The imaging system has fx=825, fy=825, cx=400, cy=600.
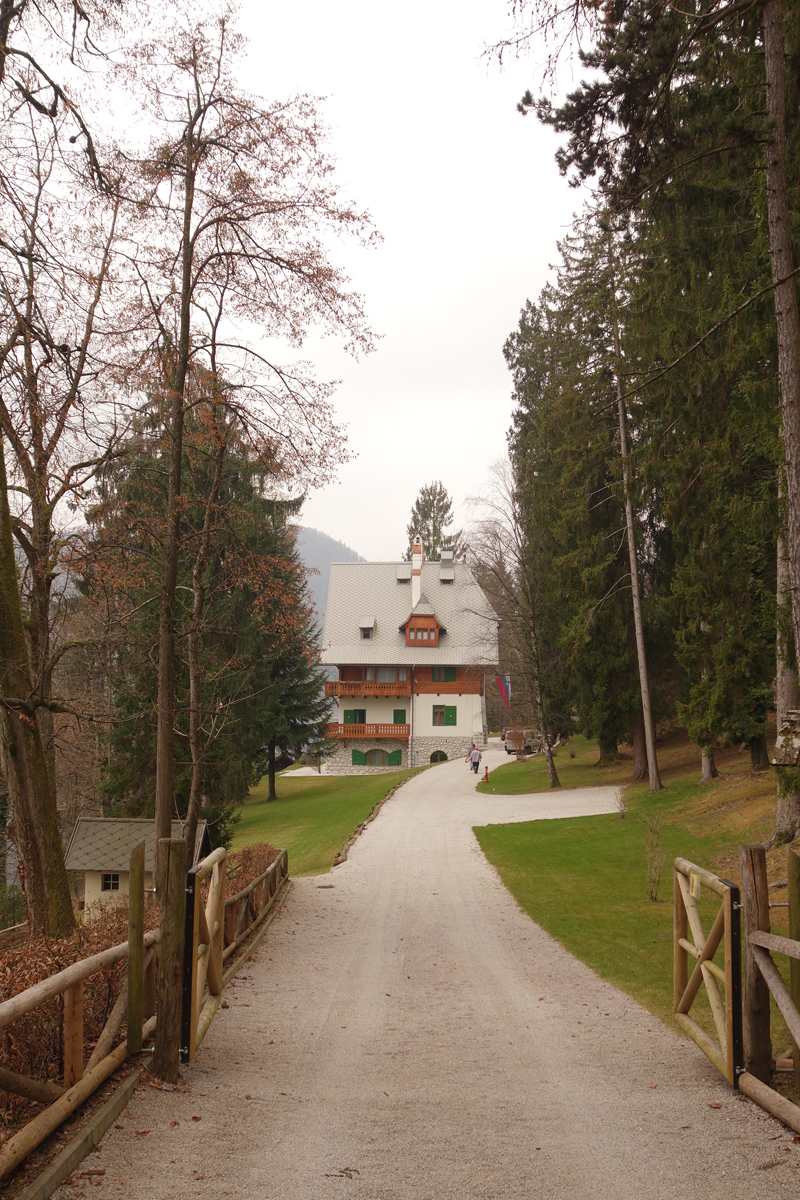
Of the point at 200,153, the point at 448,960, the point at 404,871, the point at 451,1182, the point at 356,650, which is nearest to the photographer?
the point at 451,1182

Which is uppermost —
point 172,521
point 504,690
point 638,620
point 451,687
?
point 172,521

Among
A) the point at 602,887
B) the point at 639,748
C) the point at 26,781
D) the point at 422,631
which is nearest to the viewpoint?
the point at 26,781

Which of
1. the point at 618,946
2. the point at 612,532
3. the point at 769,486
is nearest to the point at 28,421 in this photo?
the point at 618,946

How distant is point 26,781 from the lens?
8344 mm

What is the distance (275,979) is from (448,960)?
2080 millimetres

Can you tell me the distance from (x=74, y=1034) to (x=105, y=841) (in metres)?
13.1

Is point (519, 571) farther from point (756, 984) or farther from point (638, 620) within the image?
point (756, 984)

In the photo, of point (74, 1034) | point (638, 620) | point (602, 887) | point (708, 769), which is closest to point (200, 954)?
point (74, 1034)

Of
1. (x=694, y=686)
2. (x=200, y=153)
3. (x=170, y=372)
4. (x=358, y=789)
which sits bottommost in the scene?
(x=358, y=789)

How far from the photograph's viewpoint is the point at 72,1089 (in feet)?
13.1

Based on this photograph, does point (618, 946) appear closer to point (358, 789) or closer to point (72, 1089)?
point (72, 1089)

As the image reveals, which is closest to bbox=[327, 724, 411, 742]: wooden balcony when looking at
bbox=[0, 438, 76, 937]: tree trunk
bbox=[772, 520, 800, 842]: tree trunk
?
bbox=[772, 520, 800, 842]: tree trunk

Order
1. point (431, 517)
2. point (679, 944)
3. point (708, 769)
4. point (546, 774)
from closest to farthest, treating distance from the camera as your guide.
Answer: point (679, 944), point (708, 769), point (546, 774), point (431, 517)

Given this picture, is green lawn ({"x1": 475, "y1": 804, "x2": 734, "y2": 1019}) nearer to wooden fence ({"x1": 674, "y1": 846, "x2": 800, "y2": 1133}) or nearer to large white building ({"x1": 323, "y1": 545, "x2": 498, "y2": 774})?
wooden fence ({"x1": 674, "y1": 846, "x2": 800, "y2": 1133})
